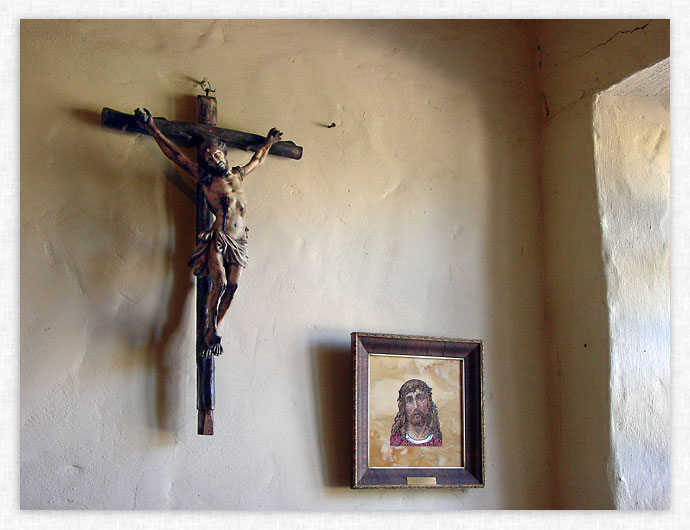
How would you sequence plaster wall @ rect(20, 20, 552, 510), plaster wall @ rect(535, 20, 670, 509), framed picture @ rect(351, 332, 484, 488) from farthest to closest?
plaster wall @ rect(535, 20, 670, 509), framed picture @ rect(351, 332, 484, 488), plaster wall @ rect(20, 20, 552, 510)

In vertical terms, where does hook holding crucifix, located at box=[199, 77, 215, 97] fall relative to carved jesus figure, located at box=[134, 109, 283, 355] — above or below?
above

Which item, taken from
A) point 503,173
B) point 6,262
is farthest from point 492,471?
point 6,262

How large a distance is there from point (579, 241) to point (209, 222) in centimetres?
105

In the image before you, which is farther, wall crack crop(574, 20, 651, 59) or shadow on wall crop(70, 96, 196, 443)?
wall crack crop(574, 20, 651, 59)

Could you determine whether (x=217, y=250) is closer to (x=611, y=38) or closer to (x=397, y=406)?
(x=397, y=406)

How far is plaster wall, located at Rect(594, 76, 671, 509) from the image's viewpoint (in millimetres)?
2227

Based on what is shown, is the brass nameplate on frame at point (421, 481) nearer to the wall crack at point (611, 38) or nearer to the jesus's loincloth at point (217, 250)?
the jesus's loincloth at point (217, 250)

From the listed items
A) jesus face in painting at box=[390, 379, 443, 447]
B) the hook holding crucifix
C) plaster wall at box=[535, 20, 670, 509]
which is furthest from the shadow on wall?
plaster wall at box=[535, 20, 670, 509]

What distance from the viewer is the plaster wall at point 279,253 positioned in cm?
193

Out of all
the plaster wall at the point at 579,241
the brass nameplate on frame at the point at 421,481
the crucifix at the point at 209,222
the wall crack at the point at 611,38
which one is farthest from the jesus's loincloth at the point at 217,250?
the wall crack at the point at 611,38

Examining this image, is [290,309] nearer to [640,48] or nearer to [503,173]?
[503,173]

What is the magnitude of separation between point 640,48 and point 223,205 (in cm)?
120

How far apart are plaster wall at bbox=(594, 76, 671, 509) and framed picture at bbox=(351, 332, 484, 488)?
0.38 m

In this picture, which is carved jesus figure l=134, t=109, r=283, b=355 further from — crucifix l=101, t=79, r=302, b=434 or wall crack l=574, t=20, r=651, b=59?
wall crack l=574, t=20, r=651, b=59
